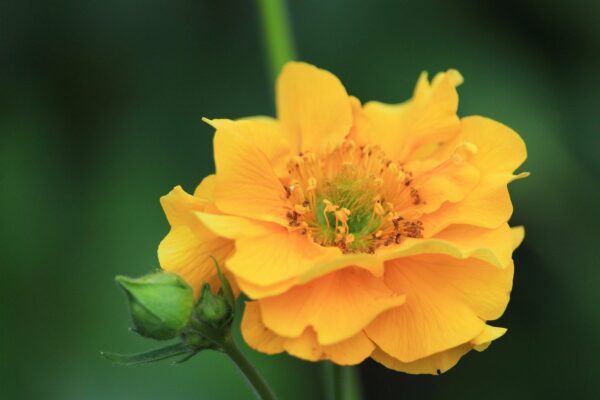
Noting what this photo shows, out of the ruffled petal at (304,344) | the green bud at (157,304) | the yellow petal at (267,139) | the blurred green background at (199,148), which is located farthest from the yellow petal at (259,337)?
the blurred green background at (199,148)

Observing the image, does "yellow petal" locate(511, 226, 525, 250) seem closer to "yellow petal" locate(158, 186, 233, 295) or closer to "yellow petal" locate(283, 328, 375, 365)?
"yellow petal" locate(283, 328, 375, 365)

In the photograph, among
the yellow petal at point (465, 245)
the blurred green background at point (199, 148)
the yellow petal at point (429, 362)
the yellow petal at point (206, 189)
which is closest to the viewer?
the yellow petal at point (465, 245)

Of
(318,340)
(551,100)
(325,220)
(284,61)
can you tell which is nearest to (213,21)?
(284,61)

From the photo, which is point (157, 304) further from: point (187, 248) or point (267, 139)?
point (267, 139)

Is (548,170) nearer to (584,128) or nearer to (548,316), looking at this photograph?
(584,128)

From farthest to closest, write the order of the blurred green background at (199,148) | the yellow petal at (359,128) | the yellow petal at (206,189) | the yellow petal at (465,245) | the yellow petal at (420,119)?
the blurred green background at (199,148) → the yellow petal at (359,128) → the yellow petal at (420,119) → the yellow petal at (206,189) → the yellow petal at (465,245)

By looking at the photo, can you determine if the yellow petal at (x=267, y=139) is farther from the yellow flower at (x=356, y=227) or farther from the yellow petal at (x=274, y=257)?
the yellow petal at (x=274, y=257)

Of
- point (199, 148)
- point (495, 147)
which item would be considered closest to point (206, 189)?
point (495, 147)
